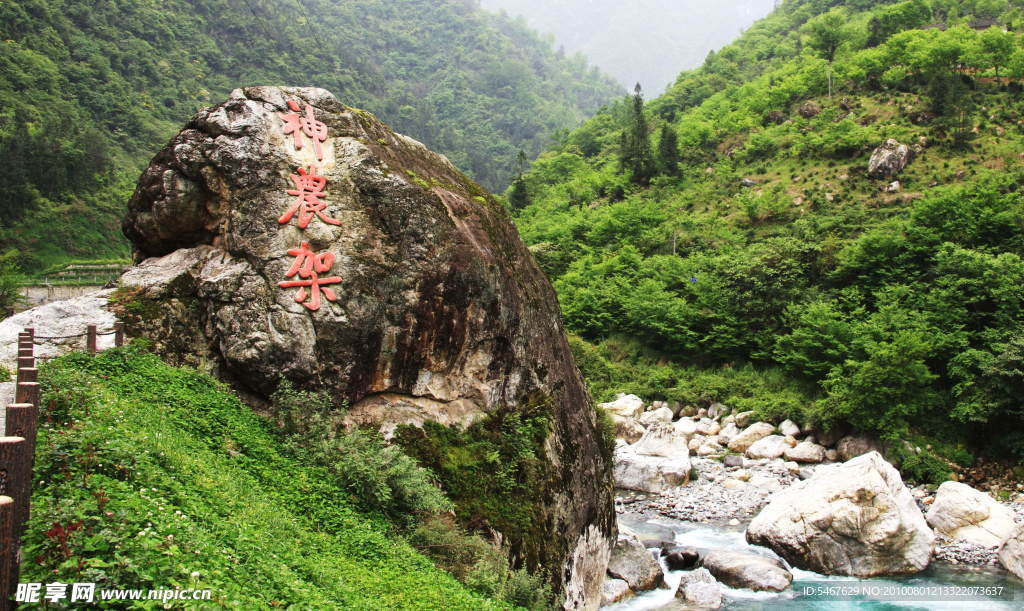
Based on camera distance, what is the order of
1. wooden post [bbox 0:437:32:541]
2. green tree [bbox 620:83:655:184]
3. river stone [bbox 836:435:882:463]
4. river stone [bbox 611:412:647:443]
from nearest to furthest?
1. wooden post [bbox 0:437:32:541]
2. river stone [bbox 836:435:882:463]
3. river stone [bbox 611:412:647:443]
4. green tree [bbox 620:83:655:184]

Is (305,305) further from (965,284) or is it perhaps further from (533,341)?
(965,284)

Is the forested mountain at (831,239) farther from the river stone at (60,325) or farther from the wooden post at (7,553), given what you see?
the wooden post at (7,553)

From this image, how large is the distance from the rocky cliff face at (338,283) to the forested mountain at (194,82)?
34.1 meters

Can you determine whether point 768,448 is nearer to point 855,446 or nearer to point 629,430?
point 855,446

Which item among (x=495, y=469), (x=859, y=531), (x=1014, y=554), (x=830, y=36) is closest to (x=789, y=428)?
(x=1014, y=554)

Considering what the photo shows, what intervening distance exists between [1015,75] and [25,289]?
62199 mm

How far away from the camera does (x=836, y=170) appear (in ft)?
147

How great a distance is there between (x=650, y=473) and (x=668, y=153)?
39.9 meters

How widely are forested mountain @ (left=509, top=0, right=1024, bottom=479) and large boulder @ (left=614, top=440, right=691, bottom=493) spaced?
23.3 ft

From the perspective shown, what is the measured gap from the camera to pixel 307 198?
10.8m

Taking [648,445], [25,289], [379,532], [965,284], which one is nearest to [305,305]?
[379,532]

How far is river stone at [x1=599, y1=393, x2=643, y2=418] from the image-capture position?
28797 millimetres

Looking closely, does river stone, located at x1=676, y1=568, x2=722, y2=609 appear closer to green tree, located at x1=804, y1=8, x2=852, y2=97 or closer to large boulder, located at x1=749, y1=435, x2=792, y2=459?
large boulder, located at x1=749, y1=435, x2=792, y2=459

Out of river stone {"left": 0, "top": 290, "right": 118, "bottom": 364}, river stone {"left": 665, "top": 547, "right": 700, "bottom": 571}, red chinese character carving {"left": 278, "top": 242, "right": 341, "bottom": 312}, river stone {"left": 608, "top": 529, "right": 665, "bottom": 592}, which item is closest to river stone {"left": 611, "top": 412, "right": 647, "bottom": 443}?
river stone {"left": 665, "top": 547, "right": 700, "bottom": 571}
